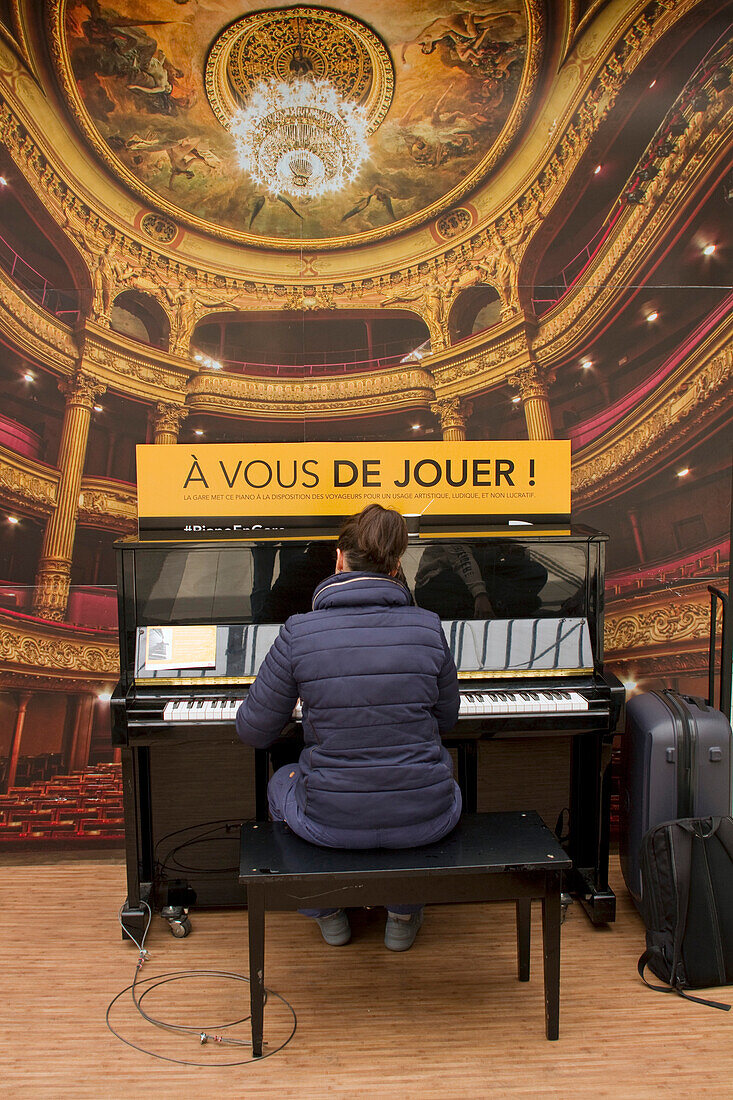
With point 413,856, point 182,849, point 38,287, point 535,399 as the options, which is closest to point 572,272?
point 535,399

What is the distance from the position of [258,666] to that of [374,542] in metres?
0.77

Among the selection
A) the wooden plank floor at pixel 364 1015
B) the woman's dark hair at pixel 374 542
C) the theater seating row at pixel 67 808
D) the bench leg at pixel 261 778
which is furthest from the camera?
the theater seating row at pixel 67 808

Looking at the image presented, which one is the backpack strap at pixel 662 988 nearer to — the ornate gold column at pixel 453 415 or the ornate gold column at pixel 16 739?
the ornate gold column at pixel 453 415

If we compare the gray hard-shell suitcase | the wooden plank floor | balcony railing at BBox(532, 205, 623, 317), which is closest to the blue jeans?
the wooden plank floor

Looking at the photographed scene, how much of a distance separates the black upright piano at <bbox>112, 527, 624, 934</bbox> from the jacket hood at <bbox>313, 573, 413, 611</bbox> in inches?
23.5

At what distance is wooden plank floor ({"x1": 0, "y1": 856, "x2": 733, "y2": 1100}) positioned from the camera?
1.88m

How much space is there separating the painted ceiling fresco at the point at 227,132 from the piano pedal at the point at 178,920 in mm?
2701

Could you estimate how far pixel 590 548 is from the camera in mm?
2633

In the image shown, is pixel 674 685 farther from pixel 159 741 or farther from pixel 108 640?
pixel 108 640

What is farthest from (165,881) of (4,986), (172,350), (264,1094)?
A: (172,350)

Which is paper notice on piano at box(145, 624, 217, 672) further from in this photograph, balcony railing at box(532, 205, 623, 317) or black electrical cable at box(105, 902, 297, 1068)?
balcony railing at box(532, 205, 623, 317)

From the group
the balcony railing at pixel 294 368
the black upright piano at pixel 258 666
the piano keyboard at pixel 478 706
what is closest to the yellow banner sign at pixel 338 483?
the black upright piano at pixel 258 666

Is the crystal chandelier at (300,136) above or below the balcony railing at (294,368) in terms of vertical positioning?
above

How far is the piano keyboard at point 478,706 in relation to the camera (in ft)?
7.69
